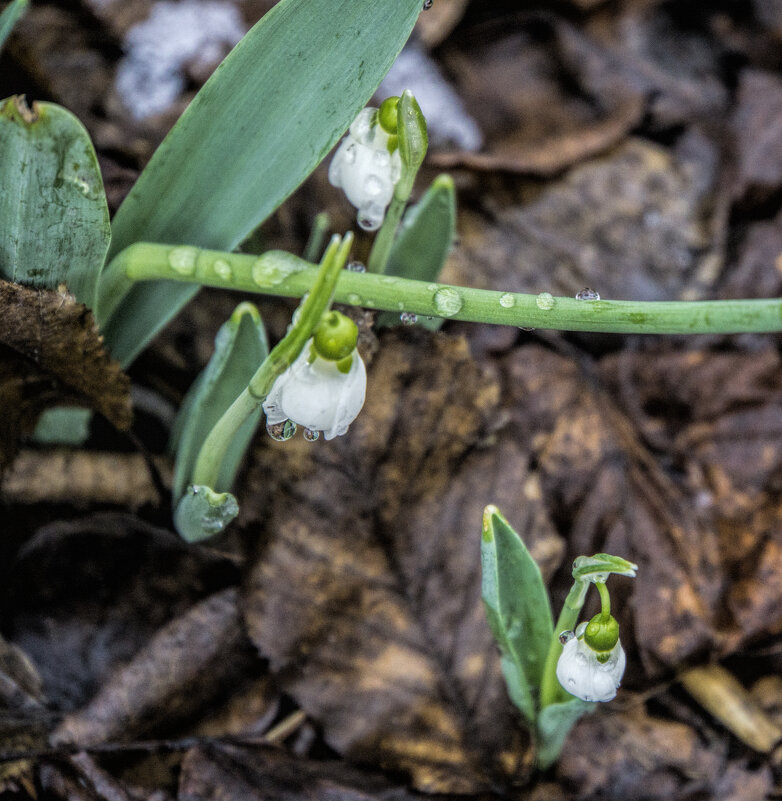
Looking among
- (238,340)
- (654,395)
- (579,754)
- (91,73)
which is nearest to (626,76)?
(654,395)

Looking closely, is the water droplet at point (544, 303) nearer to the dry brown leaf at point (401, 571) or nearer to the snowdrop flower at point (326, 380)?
the snowdrop flower at point (326, 380)

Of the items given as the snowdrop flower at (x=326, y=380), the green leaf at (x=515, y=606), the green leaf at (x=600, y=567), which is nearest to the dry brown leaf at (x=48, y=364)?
the snowdrop flower at (x=326, y=380)

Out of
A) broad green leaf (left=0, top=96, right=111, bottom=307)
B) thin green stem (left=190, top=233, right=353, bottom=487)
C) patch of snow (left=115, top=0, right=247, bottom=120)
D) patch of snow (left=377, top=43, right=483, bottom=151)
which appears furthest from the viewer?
patch of snow (left=377, top=43, right=483, bottom=151)

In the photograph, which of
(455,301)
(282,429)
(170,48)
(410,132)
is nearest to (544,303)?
(455,301)

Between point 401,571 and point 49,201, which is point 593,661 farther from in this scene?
point 49,201

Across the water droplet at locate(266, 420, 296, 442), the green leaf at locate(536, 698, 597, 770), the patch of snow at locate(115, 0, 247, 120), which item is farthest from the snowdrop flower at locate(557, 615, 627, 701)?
the patch of snow at locate(115, 0, 247, 120)

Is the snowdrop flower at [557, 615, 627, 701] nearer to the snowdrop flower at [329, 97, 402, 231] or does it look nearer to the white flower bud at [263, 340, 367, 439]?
the white flower bud at [263, 340, 367, 439]

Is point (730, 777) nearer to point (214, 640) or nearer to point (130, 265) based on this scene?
point (214, 640)
